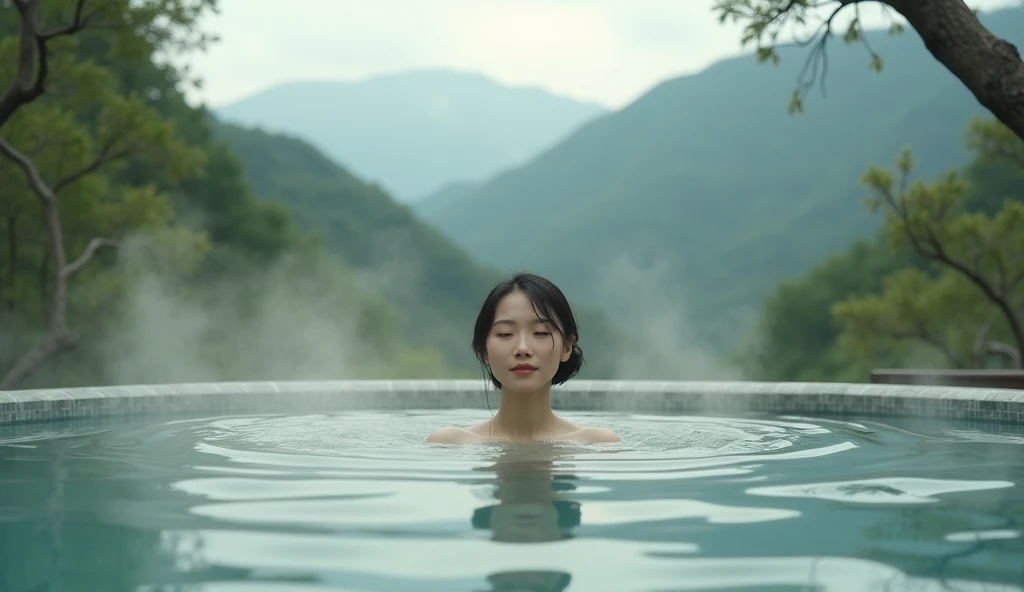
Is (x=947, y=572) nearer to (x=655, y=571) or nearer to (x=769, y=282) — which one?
(x=655, y=571)

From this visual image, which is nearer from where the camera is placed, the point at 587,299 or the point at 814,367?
the point at 814,367

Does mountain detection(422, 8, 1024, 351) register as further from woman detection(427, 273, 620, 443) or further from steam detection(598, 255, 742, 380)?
woman detection(427, 273, 620, 443)

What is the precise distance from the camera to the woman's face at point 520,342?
151 inches

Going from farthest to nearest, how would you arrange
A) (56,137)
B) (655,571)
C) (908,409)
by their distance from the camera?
(56,137) → (908,409) → (655,571)

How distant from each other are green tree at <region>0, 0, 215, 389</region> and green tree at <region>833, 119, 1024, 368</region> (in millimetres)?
7965

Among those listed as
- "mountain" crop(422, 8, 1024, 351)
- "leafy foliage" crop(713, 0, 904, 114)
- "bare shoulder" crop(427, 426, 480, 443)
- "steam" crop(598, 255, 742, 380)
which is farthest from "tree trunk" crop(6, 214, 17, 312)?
"mountain" crop(422, 8, 1024, 351)

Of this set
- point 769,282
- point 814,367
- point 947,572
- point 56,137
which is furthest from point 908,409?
point 769,282

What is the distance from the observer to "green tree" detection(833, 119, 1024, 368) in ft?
40.5

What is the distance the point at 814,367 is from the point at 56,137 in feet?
82.6

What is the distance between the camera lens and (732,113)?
193 feet

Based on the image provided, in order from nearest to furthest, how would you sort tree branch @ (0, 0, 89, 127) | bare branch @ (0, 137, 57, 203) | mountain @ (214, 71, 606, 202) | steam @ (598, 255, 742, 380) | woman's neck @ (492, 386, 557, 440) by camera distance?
woman's neck @ (492, 386, 557, 440)
tree branch @ (0, 0, 89, 127)
bare branch @ (0, 137, 57, 203)
steam @ (598, 255, 742, 380)
mountain @ (214, 71, 606, 202)

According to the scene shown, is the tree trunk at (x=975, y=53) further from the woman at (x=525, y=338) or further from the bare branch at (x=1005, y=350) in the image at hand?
the bare branch at (x=1005, y=350)

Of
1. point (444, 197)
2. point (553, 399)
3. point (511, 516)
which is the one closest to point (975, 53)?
point (553, 399)

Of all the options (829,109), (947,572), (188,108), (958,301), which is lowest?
(947,572)
